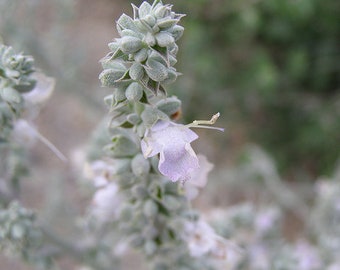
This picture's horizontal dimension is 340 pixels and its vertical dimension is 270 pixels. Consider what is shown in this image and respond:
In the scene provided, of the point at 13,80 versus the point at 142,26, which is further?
the point at 13,80

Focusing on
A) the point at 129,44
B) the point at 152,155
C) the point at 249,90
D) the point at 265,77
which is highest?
the point at 249,90

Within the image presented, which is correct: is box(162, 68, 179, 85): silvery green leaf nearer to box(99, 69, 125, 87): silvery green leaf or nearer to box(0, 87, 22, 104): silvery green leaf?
box(99, 69, 125, 87): silvery green leaf

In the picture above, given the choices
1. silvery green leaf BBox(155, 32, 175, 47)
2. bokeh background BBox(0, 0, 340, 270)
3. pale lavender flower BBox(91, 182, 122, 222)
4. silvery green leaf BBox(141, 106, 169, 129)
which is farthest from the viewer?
bokeh background BBox(0, 0, 340, 270)

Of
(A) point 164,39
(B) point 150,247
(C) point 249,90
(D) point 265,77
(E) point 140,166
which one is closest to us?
(A) point 164,39

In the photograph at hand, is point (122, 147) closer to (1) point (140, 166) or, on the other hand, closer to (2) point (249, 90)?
(1) point (140, 166)

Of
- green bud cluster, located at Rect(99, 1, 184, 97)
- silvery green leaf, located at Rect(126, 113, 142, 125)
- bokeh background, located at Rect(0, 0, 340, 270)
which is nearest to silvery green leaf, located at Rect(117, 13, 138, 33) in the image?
green bud cluster, located at Rect(99, 1, 184, 97)

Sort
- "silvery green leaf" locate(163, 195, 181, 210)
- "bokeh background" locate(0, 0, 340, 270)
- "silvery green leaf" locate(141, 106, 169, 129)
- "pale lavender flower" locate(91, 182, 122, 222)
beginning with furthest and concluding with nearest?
"bokeh background" locate(0, 0, 340, 270), "pale lavender flower" locate(91, 182, 122, 222), "silvery green leaf" locate(163, 195, 181, 210), "silvery green leaf" locate(141, 106, 169, 129)

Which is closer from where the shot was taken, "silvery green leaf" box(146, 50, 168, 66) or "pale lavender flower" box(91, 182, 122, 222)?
A: "silvery green leaf" box(146, 50, 168, 66)

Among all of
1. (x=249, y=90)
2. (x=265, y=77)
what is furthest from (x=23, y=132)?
(x=249, y=90)
